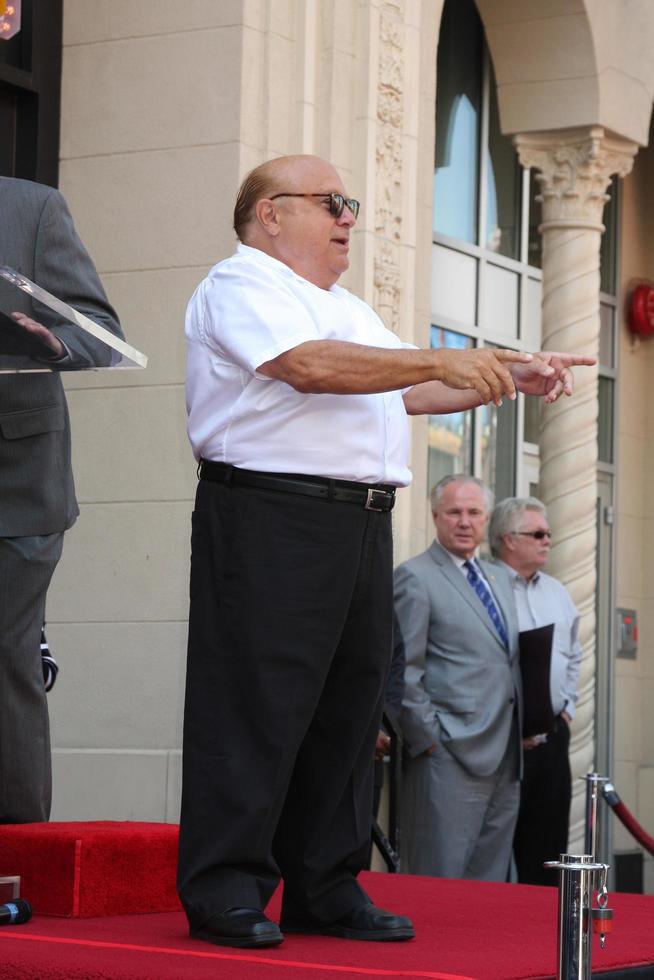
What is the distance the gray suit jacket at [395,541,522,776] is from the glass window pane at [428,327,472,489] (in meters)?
3.30

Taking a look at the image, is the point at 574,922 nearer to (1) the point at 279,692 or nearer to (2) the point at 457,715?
(1) the point at 279,692

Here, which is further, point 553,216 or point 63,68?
point 553,216

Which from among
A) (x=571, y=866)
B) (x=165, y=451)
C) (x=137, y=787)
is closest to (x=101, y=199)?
(x=165, y=451)

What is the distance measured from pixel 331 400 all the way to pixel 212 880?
102 cm

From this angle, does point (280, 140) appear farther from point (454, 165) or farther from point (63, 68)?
point (454, 165)

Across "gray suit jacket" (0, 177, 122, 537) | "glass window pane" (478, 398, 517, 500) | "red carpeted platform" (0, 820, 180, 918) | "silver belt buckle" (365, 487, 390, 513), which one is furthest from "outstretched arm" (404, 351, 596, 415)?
"glass window pane" (478, 398, 517, 500)

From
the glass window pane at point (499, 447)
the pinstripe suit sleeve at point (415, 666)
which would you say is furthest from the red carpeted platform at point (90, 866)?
the glass window pane at point (499, 447)

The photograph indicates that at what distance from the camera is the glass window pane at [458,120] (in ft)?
33.9

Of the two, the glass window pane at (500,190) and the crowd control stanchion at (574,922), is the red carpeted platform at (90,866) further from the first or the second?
the glass window pane at (500,190)

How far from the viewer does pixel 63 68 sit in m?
7.08

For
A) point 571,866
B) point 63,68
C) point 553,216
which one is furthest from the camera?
point 553,216

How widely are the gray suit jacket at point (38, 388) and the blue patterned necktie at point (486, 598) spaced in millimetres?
3032

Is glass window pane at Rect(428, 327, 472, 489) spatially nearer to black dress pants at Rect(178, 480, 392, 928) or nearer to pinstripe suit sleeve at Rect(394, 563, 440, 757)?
pinstripe suit sleeve at Rect(394, 563, 440, 757)

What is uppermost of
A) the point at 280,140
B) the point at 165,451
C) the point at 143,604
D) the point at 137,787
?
the point at 280,140
